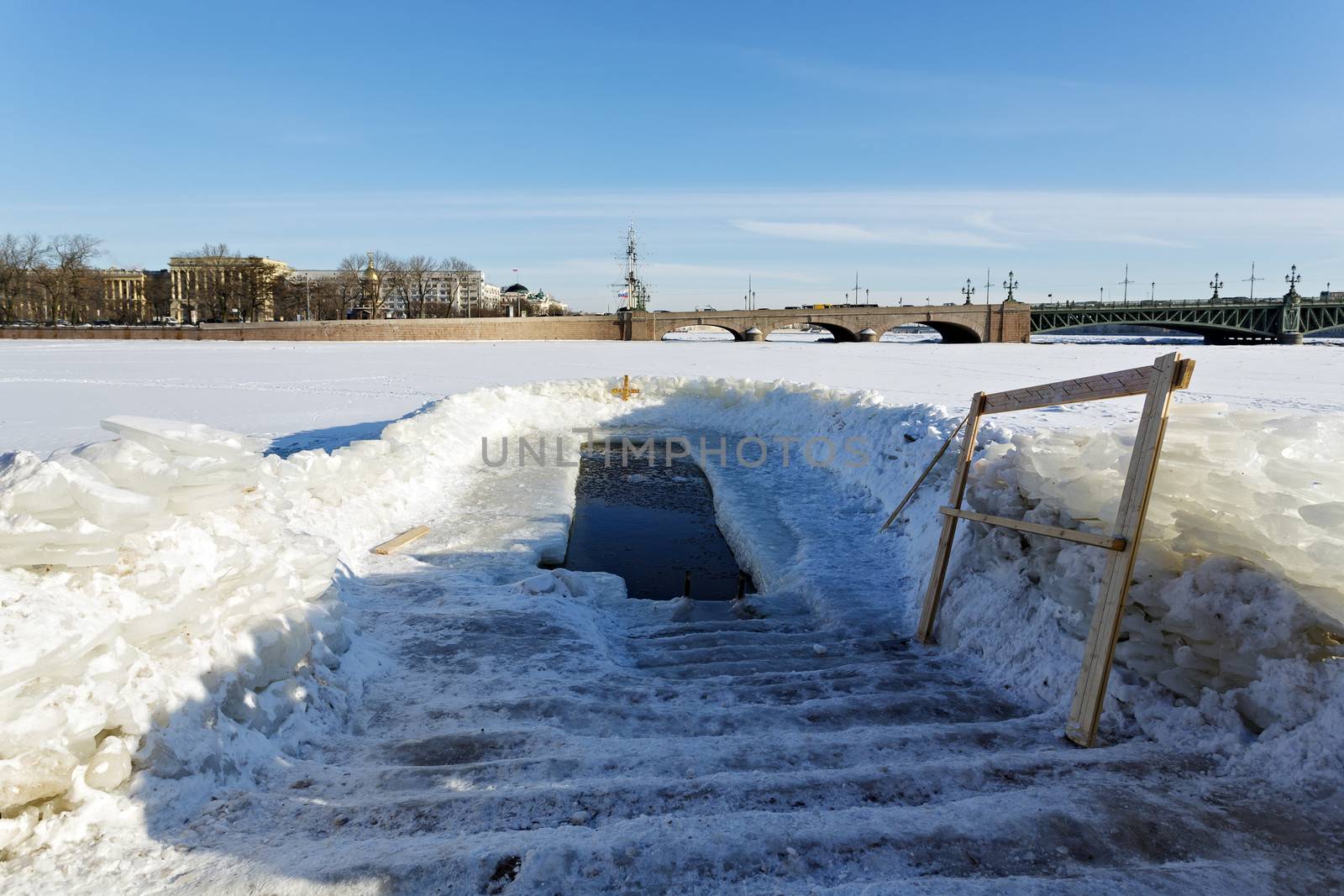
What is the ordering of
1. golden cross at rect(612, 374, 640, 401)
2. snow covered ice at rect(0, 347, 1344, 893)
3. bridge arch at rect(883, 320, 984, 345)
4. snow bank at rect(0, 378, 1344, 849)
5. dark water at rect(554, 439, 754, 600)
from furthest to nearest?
bridge arch at rect(883, 320, 984, 345), golden cross at rect(612, 374, 640, 401), dark water at rect(554, 439, 754, 600), snow bank at rect(0, 378, 1344, 849), snow covered ice at rect(0, 347, 1344, 893)

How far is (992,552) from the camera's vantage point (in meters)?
6.25

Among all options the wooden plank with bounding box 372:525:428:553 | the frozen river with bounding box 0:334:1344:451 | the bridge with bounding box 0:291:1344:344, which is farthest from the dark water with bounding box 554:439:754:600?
the bridge with bounding box 0:291:1344:344

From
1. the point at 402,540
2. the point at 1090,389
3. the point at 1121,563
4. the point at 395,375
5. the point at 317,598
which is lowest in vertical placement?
the point at 402,540

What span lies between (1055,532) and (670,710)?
2771mm

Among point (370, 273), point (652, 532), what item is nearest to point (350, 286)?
point (370, 273)

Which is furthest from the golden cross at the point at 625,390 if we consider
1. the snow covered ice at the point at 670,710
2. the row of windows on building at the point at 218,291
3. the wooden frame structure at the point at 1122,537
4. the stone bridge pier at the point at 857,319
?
the row of windows on building at the point at 218,291

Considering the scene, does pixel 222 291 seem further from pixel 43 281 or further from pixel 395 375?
pixel 395 375

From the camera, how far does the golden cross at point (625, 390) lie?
23766 millimetres

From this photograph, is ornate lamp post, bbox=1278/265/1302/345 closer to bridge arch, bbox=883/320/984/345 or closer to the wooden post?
bridge arch, bbox=883/320/984/345

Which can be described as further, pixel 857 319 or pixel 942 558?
pixel 857 319

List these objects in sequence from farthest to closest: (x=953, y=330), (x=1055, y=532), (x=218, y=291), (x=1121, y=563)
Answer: (x=218, y=291) → (x=953, y=330) → (x=1055, y=532) → (x=1121, y=563)

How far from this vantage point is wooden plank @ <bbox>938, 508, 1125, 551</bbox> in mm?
4402

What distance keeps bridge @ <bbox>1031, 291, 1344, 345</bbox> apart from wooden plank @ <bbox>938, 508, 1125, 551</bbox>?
7132 centimetres

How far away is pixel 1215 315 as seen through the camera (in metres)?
69.4
